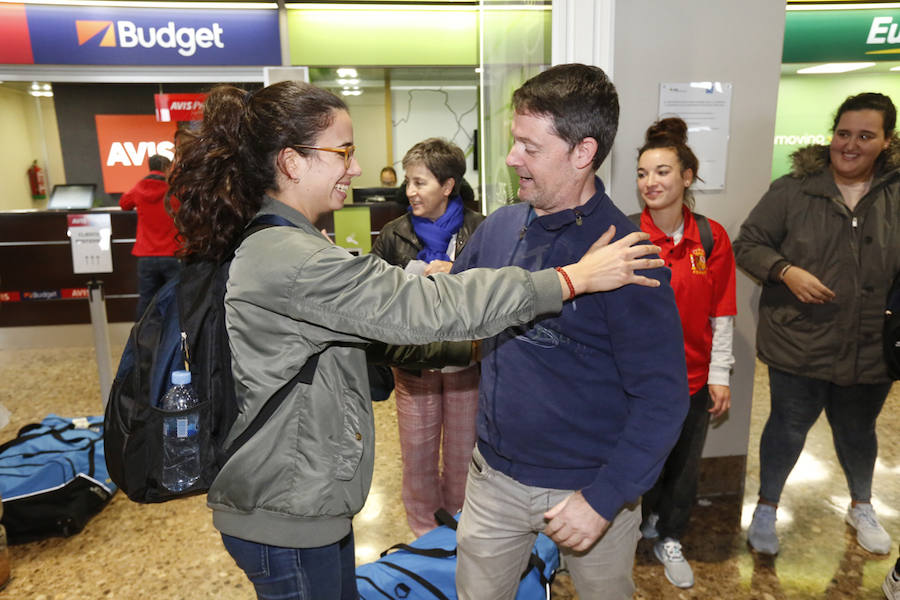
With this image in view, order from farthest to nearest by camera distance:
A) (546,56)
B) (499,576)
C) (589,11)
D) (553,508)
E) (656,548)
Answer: (656,548), (546,56), (589,11), (499,576), (553,508)

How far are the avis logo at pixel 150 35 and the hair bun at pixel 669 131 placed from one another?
4.78 meters

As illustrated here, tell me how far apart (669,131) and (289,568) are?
1848 millimetres

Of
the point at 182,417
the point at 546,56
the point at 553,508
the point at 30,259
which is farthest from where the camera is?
the point at 30,259

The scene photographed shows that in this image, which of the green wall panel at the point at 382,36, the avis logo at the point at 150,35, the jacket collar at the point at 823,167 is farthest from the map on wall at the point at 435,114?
the jacket collar at the point at 823,167

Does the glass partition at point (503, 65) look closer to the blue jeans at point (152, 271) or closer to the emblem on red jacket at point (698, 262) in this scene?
the emblem on red jacket at point (698, 262)

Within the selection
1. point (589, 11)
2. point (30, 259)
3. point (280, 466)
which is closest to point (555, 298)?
point (280, 466)

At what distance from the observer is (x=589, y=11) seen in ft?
6.48

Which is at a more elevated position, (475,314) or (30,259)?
(475,314)

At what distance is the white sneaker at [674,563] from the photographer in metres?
2.22

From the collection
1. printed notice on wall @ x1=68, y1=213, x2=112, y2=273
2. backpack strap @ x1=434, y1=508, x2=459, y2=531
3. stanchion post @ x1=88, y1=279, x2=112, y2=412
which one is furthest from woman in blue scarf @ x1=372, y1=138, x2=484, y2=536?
printed notice on wall @ x1=68, y1=213, x2=112, y2=273

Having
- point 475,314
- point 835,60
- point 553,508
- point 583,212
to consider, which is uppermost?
point 835,60

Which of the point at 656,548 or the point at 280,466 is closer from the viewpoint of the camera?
the point at 280,466

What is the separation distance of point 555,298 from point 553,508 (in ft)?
1.52

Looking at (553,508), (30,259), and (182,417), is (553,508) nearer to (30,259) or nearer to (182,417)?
(182,417)
